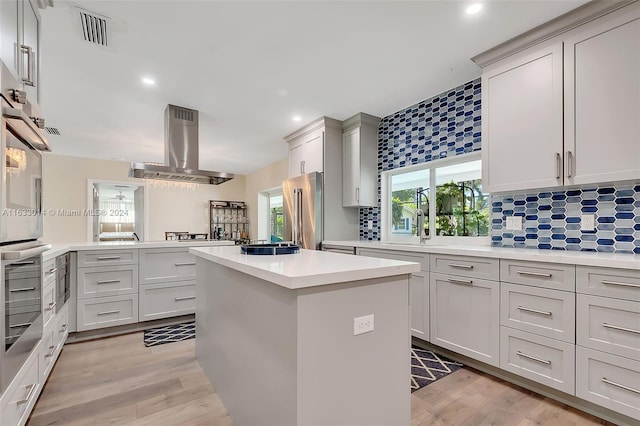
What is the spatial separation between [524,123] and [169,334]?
3692 mm

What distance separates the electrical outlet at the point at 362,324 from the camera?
4.03 feet

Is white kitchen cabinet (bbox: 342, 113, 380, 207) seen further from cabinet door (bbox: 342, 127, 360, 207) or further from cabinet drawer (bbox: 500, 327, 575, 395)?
cabinet drawer (bbox: 500, 327, 575, 395)

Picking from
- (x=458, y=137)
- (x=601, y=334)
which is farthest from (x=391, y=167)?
(x=601, y=334)

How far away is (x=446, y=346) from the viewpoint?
7.92 feet

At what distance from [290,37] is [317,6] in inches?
14.9

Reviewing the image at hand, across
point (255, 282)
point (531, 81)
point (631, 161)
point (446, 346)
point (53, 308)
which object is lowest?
point (446, 346)

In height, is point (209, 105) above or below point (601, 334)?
above

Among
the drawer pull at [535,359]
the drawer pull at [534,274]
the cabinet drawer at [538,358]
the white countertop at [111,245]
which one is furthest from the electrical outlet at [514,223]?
the white countertop at [111,245]

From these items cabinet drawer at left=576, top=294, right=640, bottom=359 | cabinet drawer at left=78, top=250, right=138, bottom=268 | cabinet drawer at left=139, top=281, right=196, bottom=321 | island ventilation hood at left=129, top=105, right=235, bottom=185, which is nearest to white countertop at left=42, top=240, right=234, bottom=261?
cabinet drawer at left=78, top=250, right=138, bottom=268

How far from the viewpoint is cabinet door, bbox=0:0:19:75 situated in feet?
4.11

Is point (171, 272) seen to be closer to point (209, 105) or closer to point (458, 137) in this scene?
point (209, 105)

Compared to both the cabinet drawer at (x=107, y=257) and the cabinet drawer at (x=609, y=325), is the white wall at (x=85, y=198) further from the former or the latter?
the cabinet drawer at (x=609, y=325)

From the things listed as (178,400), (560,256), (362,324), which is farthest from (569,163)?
(178,400)

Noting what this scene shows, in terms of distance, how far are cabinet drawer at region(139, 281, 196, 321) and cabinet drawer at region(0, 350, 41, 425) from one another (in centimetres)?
148
